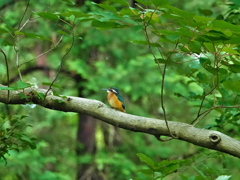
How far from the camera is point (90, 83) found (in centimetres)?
738

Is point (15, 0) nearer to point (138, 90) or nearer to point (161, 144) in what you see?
point (138, 90)

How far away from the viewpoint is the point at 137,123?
2035 millimetres

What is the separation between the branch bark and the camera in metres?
1.84

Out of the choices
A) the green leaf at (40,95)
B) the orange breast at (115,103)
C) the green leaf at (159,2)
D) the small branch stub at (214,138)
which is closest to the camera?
the green leaf at (159,2)

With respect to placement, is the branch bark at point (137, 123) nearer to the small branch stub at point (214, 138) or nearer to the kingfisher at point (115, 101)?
the small branch stub at point (214, 138)

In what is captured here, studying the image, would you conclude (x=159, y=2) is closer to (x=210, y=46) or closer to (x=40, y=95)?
(x=210, y=46)

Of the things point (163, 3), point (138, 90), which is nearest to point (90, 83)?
point (138, 90)

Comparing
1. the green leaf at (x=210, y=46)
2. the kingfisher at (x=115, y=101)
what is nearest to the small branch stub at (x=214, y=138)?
the green leaf at (x=210, y=46)

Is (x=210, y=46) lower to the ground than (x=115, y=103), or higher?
higher

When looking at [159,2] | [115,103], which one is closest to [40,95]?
[159,2]

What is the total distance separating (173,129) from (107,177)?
654 centimetres

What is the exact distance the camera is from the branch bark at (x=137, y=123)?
1.84m

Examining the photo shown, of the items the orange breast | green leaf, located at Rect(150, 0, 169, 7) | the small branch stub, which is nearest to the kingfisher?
the orange breast

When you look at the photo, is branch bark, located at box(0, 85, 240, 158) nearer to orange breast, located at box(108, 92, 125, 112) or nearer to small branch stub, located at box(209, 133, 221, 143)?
small branch stub, located at box(209, 133, 221, 143)
